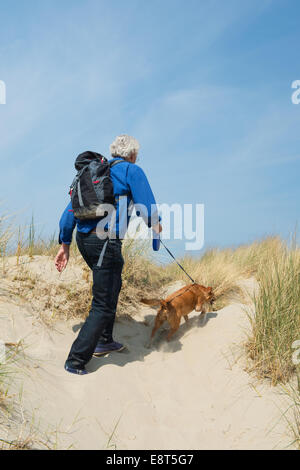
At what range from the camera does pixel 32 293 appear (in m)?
5.18

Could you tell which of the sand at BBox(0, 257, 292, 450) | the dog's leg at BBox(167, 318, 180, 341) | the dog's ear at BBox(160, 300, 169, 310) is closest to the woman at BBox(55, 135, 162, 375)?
the sand at BBox(0, 257, 292, 450)

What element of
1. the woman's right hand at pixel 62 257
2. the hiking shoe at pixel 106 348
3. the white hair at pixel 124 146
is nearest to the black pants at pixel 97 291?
the hiking shoe at pixel 106 348

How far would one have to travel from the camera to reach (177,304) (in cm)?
498

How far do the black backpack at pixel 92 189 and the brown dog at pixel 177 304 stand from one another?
4.82 ft

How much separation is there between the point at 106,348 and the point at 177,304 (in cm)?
107

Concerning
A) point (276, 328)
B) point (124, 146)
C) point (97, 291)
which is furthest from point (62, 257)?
point (276, 328)

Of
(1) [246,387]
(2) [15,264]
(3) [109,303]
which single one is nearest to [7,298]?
(2) [15,264]

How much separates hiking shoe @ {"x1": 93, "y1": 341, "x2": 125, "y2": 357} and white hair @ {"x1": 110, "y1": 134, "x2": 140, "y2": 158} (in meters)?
2.31

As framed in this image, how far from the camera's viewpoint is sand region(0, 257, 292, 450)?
333 cm
